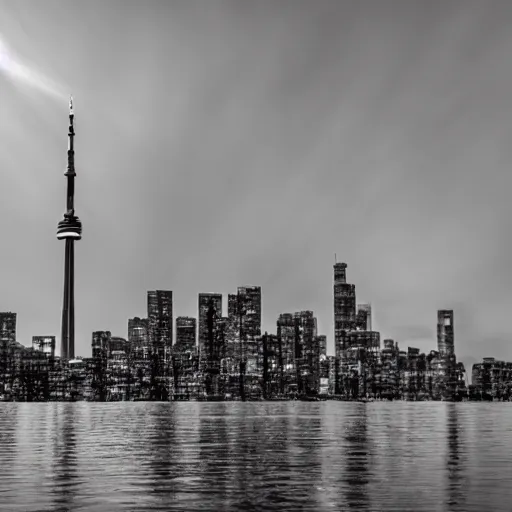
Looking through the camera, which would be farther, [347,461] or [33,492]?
[347,461]

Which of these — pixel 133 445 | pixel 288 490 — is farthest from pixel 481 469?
pixel 133 445

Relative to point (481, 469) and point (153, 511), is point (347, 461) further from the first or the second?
point (153, 511)

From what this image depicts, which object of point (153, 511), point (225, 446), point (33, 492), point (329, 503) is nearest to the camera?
point (153, 511)

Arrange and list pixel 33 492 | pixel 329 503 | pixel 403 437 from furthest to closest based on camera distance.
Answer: pixel 403 437
pixel 33 492
pixel 329 503

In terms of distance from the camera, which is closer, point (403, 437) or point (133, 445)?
point (133, 445)

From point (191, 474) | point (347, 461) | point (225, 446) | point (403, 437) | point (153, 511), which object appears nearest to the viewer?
point (153, 511)

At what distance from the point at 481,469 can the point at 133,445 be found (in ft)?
171

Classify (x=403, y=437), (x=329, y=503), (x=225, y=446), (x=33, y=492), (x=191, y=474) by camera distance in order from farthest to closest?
1. (x=403, y=437)
2. (x=225, y=446)
3. (x=191, y=474)
4. (x=33, y=492)
5. (x=329, y=503)

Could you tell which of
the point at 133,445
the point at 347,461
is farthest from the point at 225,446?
the point at 347,461

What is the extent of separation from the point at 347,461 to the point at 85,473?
92.6 feet

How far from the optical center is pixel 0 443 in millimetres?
125688

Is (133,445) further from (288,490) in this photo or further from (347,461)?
(288,490)

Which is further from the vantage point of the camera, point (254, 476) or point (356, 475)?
point (356, 475)

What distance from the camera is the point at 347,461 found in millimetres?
93938
